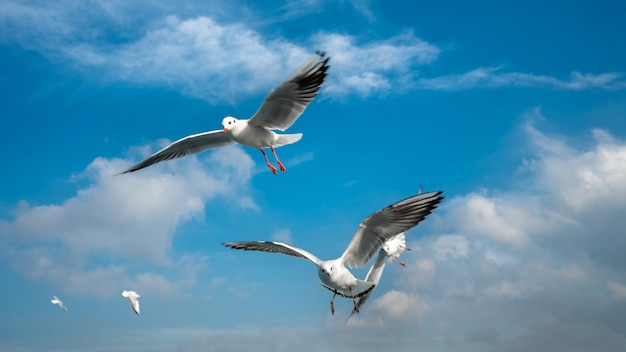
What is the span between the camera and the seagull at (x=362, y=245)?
12.0 metres

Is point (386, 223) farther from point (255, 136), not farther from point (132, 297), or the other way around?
point (132, 297)

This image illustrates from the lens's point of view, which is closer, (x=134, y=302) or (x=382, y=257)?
(x=382, y=257)

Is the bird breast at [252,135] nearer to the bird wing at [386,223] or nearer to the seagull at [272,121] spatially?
the seagull at [272,121]

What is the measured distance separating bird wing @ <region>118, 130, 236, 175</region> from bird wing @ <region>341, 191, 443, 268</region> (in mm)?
5265

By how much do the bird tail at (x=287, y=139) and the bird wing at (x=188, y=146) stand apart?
1821 mm

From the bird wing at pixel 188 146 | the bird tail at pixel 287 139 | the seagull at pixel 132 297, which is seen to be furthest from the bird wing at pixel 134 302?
the bird tail at pixel 287 139

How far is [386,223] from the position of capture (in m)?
12.4

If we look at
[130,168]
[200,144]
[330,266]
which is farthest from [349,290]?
[130,168]

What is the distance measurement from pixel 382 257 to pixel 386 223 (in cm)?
446

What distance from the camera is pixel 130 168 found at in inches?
696

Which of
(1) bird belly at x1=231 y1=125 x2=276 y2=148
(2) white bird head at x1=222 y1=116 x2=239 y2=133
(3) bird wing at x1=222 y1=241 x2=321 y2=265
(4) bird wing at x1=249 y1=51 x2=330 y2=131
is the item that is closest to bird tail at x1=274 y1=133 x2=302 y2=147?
(1) bird belly at x1=231 y1=125 x2=276 y2=148

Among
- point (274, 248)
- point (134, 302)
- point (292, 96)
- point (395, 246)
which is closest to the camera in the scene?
point (292, 96)

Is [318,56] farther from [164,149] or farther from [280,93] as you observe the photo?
[164,149]

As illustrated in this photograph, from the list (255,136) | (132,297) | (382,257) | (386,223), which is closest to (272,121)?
(255,136)
